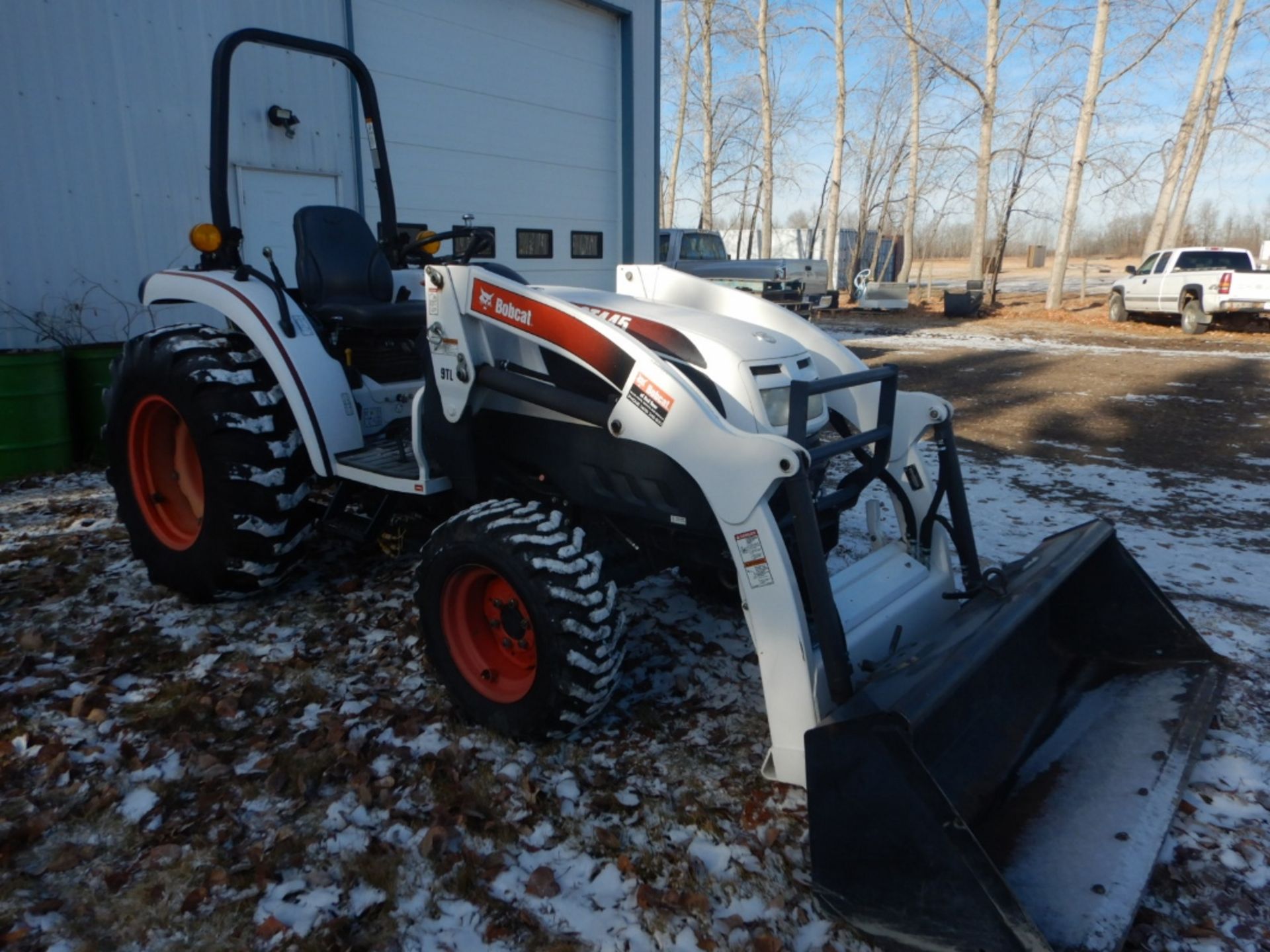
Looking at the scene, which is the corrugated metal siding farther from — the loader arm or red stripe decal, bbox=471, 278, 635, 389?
red stripe decal, bbox=471, 278, 635, 389

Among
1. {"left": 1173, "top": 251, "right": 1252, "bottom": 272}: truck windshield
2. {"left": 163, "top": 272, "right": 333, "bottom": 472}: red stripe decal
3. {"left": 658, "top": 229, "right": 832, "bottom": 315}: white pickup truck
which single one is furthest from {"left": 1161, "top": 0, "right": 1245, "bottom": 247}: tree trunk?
{"left": 163, "top": 272, "right": 333, "bottom": 472}: red stripe decal

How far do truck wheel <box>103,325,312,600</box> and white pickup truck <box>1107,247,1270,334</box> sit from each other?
55.4 ft

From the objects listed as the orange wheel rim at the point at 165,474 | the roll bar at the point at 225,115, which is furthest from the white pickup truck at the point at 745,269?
the orange wheel rim at the point at 165,474

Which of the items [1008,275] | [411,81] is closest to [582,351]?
[411,81]

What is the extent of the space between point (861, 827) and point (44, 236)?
7321 mm

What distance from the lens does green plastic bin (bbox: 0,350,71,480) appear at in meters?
6.01

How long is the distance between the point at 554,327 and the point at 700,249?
16796 mm

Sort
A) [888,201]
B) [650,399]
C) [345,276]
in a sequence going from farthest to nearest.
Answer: [888,201], [345,276], [650,399]

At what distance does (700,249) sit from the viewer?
62.3 ft

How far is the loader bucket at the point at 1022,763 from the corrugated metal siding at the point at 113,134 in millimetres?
7047

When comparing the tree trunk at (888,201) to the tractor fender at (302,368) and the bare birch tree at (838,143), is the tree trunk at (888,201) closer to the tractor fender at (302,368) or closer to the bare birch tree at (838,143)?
the bare birch tree at (838,143)

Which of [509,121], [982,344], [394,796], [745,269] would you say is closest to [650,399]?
[394,796]

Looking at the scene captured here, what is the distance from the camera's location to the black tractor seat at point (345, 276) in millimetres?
3963

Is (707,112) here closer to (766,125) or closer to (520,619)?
(766,125)
